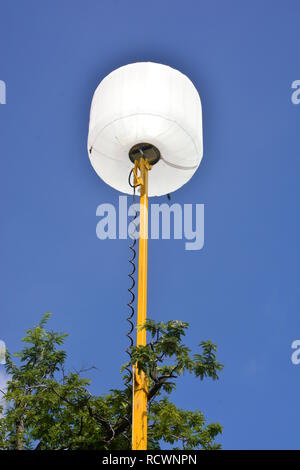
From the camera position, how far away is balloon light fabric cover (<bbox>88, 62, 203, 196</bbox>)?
30.6ft

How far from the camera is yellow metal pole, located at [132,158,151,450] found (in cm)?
797

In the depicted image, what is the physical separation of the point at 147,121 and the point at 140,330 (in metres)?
2.97

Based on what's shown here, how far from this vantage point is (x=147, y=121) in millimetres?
9258

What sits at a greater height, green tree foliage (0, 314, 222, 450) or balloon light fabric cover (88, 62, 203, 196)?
balloon light fabric cover (88, 62, 203, 196)

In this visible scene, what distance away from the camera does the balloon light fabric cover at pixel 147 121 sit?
931 centimetres

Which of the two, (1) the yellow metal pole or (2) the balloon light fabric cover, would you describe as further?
(2) the balloon light fabric cover

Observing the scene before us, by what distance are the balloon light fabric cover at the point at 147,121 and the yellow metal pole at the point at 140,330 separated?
0.42 metres

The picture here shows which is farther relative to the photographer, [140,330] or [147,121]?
[147,121]

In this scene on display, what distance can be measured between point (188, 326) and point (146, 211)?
2.08m

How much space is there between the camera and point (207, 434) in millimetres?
10039

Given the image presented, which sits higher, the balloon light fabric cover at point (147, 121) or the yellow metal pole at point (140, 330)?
the balloon light fabric cover at point (147, 121)

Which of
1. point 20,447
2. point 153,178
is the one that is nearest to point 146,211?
point 153,178

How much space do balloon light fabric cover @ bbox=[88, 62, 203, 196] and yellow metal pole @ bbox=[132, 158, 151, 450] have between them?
16.5 inches
